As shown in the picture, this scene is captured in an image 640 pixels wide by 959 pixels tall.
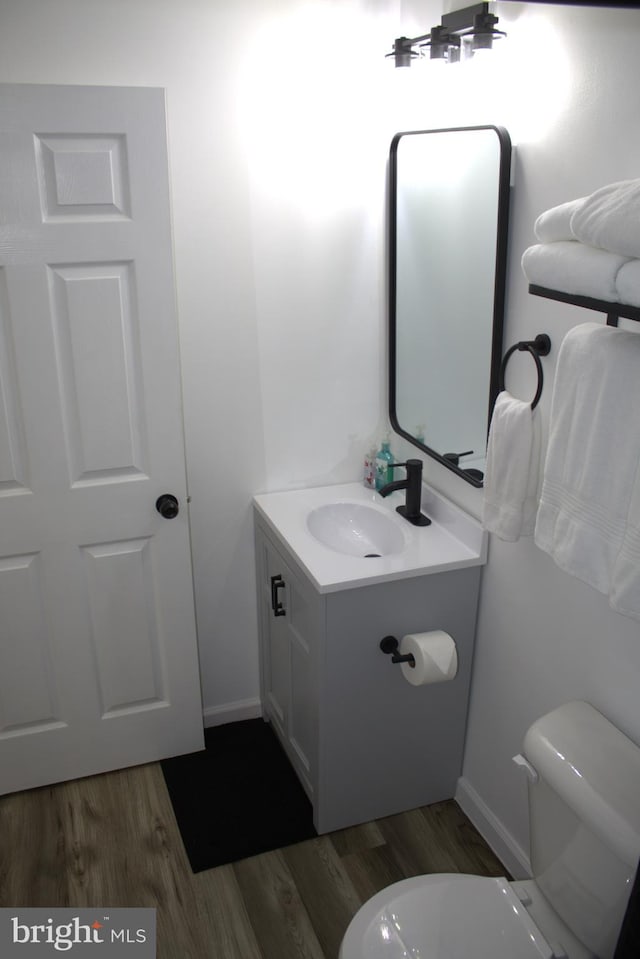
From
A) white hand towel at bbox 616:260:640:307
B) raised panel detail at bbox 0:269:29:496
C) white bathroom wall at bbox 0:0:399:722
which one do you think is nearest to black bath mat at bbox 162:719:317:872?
white bathroom wall at bbox 0:0:399:722

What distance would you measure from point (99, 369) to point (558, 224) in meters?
1.30

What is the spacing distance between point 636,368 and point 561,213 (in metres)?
0.31

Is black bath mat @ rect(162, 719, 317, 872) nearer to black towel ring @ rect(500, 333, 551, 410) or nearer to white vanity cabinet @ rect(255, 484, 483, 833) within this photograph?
white vanity cabinet @ rect(255, 484, 483, 833)

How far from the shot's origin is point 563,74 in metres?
1.75

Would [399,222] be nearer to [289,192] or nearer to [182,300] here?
[289,192]

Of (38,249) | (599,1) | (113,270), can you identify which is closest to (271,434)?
(113,270)

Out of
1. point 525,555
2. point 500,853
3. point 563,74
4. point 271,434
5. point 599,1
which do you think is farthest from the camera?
point 271,434

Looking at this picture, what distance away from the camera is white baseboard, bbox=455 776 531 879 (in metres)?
2.24

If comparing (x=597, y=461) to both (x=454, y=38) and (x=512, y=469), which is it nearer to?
(x=512, y=469)

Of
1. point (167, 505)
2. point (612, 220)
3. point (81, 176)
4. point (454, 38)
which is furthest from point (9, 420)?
point (612, 220)

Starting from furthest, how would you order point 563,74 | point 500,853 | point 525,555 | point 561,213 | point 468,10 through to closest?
point 500,853
point 525,555
point 468,10
point 563,74
point 561,213

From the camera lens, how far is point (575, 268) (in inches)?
55.2

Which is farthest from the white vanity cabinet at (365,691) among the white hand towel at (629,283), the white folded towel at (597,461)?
the white hand towel at (629,283)

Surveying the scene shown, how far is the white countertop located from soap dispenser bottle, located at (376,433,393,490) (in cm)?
5
